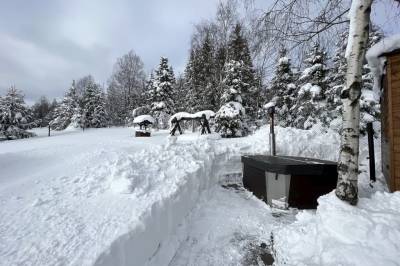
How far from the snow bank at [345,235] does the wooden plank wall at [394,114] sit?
0.80 metres

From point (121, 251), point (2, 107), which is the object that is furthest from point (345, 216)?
point (2, 107)

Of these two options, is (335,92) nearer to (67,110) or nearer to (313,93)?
(313,93)

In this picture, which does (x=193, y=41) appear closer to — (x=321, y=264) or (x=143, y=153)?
(x=143, y=153)

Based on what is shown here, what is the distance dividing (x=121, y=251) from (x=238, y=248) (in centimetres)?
192

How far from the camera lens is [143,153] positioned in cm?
664

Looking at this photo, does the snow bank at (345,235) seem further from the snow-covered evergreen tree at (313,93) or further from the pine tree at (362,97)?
the snow-covered evergreen tree at (313,93)

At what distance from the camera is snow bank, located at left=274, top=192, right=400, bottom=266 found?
3039mm

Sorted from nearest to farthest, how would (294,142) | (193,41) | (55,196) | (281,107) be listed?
(55,196)
(294,142)
(281,107)
(193,41)

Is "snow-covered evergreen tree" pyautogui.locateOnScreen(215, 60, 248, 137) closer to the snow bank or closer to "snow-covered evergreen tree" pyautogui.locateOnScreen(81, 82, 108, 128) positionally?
the snow bank

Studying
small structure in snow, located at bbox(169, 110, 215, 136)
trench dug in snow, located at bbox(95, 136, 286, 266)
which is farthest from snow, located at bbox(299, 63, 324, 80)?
trench dug in snow, located at bbox(95, 136, 286, 266)

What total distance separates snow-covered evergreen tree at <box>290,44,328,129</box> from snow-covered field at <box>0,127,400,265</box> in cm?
931

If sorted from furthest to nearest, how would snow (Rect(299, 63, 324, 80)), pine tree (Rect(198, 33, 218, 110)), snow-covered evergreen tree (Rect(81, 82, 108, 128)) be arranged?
snow-covered evergreen tree (Rect(81, 82, 108, 128)), pine tree (Rect(198, 33, 218, 110)), snow (Rect(299, 63, 324, 80))

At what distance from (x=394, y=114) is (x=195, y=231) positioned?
4.06m

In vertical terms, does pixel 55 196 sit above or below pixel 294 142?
below
